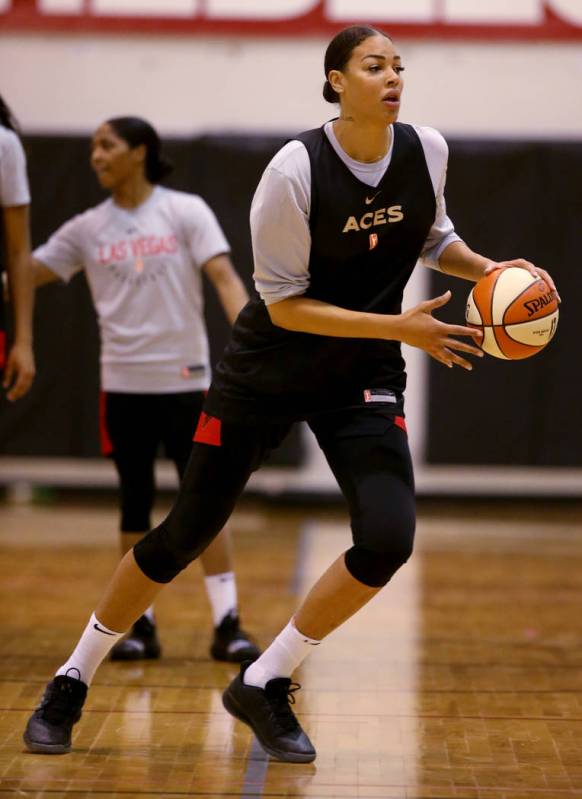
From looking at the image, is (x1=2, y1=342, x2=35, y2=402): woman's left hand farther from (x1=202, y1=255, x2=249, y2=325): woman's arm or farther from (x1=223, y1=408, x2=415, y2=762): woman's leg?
(x1=223, y1=408, x2=415, y2=762): woman's leg

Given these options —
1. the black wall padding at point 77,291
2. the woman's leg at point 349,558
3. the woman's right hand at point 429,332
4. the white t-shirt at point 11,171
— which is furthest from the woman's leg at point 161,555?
the black wall padding at point 77,291

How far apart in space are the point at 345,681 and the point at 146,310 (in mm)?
1581

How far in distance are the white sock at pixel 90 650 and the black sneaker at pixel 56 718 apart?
0.07 ft

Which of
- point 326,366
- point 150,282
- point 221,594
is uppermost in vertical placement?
point 326,366

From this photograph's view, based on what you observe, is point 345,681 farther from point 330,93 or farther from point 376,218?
point 330,93

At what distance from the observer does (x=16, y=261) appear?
4.36 m

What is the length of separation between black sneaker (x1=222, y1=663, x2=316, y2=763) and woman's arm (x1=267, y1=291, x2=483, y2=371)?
994 mm

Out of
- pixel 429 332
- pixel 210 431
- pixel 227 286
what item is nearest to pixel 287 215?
pixel 429 332

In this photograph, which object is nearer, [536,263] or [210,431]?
[210,431]

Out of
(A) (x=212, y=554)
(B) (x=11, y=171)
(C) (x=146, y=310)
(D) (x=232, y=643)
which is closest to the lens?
(B) (x=11, y=171)

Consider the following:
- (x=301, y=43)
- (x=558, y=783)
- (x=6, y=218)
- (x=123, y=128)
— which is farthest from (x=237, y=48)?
(x=558, y=783)

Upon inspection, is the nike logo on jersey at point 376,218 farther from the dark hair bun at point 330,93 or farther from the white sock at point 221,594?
the white sock at point 221,594

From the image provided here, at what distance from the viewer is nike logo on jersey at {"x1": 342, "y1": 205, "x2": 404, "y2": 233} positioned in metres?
3.20

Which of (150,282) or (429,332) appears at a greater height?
(429,332)
